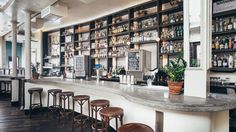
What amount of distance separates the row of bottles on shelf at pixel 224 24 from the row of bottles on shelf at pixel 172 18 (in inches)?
28.7

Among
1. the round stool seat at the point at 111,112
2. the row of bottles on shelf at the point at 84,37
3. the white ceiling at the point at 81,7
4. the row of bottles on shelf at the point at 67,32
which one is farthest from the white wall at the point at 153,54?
the row of bottles on shelf at the point at 67,32

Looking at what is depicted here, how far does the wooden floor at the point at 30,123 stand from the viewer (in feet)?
11.6

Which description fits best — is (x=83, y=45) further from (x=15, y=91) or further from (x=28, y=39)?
(x=15, y=91)

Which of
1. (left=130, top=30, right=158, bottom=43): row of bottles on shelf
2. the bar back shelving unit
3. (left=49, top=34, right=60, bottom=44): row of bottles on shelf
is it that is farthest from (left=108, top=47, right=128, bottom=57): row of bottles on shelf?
(left=49, top=34, right=60, bottom=44): row of bottles on shelf

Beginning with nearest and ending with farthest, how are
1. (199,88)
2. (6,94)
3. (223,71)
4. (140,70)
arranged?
(199,88), (223,71), (140,70), (6,94)

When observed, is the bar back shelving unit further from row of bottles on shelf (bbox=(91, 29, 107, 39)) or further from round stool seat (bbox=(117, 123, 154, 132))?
round stool seat (bbox=(117, 123, 154, 132))

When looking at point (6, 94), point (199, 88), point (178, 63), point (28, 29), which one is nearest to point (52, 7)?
point (28, 29)

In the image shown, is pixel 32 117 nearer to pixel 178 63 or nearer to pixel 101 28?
pixel 101 28

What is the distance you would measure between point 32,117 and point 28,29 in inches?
99.1

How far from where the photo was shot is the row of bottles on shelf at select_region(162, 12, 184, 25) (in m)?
3.95

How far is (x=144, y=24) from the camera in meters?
4.77

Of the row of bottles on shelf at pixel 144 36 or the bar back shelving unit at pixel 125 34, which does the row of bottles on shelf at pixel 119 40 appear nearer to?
the bar back shelving unit at pixel 125 34

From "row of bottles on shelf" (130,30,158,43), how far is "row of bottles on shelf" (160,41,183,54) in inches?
14.0

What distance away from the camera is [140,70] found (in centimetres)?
398
